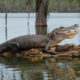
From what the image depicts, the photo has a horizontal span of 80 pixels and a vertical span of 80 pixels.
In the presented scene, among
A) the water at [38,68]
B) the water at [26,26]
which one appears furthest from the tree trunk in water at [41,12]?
the water at [38,68]

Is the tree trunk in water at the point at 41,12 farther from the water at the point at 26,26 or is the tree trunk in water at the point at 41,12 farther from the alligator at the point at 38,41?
the alligator at the point at 38,41

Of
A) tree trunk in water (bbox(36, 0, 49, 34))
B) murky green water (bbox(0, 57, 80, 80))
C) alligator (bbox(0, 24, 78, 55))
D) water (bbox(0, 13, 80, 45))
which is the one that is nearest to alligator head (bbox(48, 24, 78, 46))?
alligator (bbox(0, 24, 78, 55))

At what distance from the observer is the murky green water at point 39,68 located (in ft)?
34.7

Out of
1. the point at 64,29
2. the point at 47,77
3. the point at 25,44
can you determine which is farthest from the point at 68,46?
the point at 47,77

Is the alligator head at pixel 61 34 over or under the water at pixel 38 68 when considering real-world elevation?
over

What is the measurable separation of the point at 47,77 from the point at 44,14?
29.9m

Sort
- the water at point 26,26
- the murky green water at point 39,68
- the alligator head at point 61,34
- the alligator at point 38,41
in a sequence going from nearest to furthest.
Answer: the murky green water at point 39,68 → the alligator at point 38,41 → the alligator head at point 61,34 → the water at point 26,26

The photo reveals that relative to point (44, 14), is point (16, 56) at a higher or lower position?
lower

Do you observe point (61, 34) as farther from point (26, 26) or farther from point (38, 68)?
point (26, 26)

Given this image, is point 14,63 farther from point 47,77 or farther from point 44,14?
point 44,14

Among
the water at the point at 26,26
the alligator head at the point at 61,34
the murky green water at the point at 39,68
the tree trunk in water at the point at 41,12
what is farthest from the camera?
the tree trunk in water at the point at 41,12

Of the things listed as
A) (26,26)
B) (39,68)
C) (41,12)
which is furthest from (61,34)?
(26,26)

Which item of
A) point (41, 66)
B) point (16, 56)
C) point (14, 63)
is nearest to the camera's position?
point (41, 66)

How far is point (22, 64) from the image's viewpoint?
13.2m
